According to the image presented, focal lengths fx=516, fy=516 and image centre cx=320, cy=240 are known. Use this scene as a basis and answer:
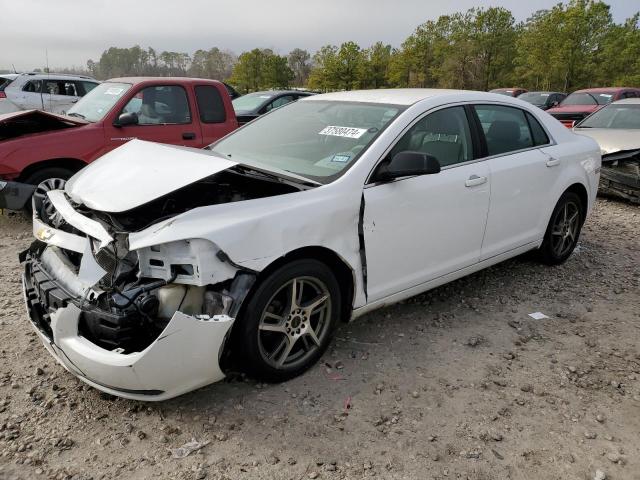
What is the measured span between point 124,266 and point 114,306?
0.73ft

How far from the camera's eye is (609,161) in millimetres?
7574

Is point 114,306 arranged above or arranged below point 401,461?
above

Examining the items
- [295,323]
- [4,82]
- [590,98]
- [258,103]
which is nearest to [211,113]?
[258,103]

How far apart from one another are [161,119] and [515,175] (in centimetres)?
452

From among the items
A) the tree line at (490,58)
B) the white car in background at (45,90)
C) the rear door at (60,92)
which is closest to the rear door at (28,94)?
the white car in background at (45,90)

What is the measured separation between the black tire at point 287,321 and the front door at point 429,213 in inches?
13.2

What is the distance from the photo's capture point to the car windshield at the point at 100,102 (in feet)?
21.3

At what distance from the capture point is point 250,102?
10633 mm

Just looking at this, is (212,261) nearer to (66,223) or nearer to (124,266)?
(124,266)

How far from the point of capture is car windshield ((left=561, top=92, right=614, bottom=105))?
44.5ft

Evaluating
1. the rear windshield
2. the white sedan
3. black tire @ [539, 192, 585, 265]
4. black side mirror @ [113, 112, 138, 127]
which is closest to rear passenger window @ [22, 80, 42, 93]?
the rear windshield

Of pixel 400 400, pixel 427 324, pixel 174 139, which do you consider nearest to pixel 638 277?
pixel 427 324

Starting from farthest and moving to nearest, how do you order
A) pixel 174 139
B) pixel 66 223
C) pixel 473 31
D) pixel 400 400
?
pixel 473 31 < pixel 174 139 < pixel 66 223 < pixel 400 400

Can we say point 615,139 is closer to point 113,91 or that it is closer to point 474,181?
point 474,181
